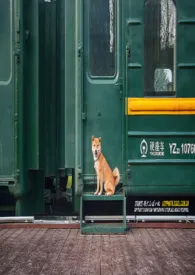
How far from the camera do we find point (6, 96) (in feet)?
13.0

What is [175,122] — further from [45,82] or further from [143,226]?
[45,82]

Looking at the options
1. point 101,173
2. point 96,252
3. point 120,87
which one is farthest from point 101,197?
point 120,87

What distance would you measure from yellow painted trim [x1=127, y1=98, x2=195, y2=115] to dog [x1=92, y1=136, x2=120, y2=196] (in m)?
0.45

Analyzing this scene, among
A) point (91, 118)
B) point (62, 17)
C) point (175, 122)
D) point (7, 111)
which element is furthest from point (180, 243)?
point (62, 17)

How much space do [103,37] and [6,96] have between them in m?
1.12

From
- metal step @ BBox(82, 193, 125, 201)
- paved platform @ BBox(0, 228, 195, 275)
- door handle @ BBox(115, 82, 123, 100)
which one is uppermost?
door handle @ BBox(115, 82, 123, 100)

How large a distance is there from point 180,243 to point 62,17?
8.36ft

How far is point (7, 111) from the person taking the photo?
13.0ft

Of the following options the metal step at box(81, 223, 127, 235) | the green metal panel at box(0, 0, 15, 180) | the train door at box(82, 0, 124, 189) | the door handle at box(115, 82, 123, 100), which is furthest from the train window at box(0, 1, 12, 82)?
the metal step at box(81, 223, 127, 235)

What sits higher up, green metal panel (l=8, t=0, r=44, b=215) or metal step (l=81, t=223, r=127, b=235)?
green metal panel (l=8, t=0, r=44, b=215)

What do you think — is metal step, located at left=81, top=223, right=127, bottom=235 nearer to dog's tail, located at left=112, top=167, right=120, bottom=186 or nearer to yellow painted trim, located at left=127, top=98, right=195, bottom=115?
dog's tail, located at left=112, top=167, right=120, bottom=186

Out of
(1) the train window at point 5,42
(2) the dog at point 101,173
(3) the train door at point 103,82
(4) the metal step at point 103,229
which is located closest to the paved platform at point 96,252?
(4) the metal step at point 103,229

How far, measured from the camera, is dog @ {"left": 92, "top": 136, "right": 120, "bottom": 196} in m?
3.86

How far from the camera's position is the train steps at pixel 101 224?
3.66m
